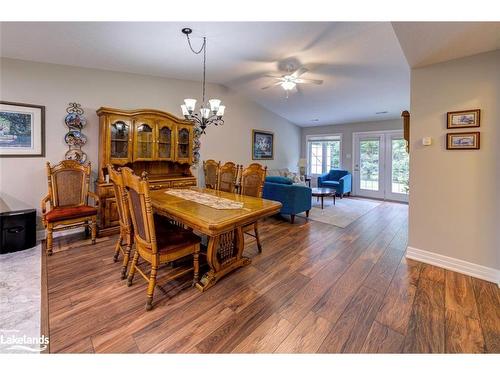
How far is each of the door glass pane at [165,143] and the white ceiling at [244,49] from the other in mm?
997

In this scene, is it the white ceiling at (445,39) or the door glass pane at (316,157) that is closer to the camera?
the white ceiling at (445,39)

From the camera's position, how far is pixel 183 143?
4.32m

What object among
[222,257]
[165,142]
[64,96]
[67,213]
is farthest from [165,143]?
[222,257]

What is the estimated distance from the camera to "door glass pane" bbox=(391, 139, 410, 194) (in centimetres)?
639

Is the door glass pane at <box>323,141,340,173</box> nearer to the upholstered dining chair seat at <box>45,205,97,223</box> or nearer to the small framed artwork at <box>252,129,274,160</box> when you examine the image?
the small framed artwork at <box>252,129,274,160</box>

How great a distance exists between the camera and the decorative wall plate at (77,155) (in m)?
3.43

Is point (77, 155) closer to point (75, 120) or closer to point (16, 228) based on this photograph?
point (75, 120)

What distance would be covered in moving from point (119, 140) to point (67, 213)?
1234 mm

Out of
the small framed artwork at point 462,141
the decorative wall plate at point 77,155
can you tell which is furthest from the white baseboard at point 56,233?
the small framed artwork at point 462,141

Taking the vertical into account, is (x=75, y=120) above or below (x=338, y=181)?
above

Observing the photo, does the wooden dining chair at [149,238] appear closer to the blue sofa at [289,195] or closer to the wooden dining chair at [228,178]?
the wooden dining chair at [228,178]

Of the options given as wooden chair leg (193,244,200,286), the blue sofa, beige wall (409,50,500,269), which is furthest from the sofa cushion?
wooden chair leg (193,244,200,286)

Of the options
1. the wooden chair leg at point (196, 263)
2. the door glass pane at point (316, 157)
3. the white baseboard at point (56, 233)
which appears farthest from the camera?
the door glass pane at point (316, 157)

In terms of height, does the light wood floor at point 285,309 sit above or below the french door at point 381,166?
below
